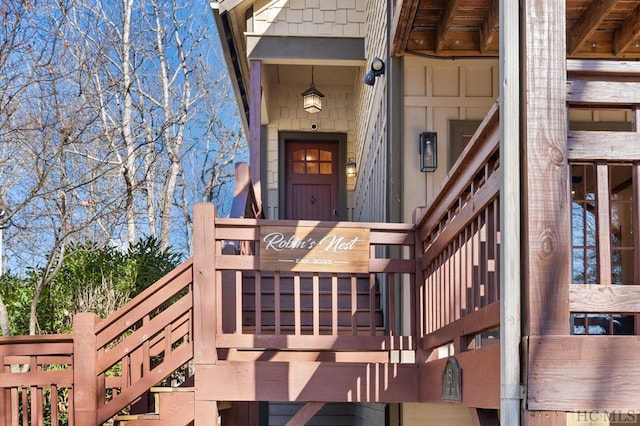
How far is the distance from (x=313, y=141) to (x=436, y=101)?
18.4ft

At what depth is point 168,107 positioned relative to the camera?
17672mm

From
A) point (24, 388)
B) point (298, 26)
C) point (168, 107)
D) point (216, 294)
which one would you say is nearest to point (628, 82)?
point (216, 294)

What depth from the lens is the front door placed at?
1164cm

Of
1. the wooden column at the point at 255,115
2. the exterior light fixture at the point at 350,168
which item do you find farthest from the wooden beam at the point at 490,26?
the exterior light fixture at the point at 350,168

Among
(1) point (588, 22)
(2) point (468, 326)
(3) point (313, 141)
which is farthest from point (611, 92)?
(3) point (313, 141)

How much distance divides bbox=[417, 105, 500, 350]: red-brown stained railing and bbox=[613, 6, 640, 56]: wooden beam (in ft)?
7.01

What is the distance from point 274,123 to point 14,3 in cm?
465

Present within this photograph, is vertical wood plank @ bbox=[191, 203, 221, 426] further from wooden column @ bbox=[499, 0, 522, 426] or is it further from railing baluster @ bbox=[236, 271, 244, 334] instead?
wooden column @ bbox=[499, 0, 522, 426]

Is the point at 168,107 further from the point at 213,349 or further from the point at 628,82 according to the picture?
the point at 628,82

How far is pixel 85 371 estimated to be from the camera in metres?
4.79

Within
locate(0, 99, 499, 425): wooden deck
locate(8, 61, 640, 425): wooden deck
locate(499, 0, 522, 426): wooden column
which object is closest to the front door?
locate(8, 61, 640, 425): wooden deck

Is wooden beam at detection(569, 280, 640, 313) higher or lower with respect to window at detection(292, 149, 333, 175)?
lower

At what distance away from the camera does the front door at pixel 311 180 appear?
458 inches

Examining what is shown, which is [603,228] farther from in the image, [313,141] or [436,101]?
[313,141]
